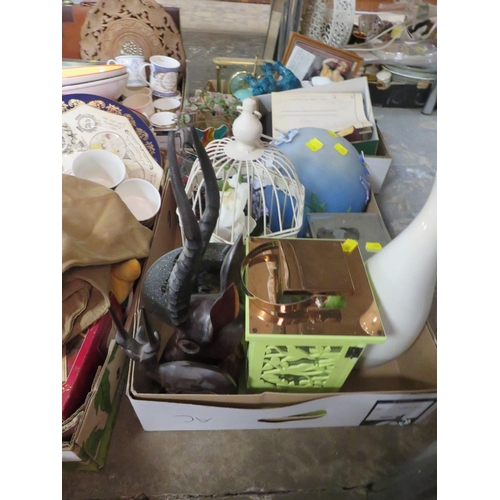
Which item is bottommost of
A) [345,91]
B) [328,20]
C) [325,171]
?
[325,171]

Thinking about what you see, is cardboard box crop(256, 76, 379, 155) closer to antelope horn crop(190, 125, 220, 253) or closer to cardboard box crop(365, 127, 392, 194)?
cardboard box crop(365, 127, 392, 194)

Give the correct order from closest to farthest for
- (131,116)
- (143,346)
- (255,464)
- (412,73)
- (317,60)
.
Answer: (143,346)
(255,464)
(131,116)
(317,60)
(412,73)

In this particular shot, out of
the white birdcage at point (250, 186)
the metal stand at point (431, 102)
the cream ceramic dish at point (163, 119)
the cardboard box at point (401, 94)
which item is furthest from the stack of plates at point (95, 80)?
the metal stand at point (431, 102)

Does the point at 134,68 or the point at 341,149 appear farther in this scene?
the point at 134,68

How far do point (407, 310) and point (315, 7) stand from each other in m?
1.19

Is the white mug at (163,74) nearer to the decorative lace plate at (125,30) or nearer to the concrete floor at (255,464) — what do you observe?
the decorative lace plate at (125,30)

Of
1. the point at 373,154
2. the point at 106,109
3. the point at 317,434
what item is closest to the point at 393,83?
the point at 373,154

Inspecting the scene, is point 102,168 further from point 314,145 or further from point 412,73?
point 412,73

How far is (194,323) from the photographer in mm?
463

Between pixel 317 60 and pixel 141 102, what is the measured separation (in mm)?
550

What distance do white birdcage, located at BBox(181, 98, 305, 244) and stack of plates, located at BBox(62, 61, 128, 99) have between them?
44cm

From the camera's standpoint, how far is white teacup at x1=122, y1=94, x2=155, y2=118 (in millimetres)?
1026

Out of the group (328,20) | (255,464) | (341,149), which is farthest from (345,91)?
(255,464)

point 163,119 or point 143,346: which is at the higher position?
point 163,119
